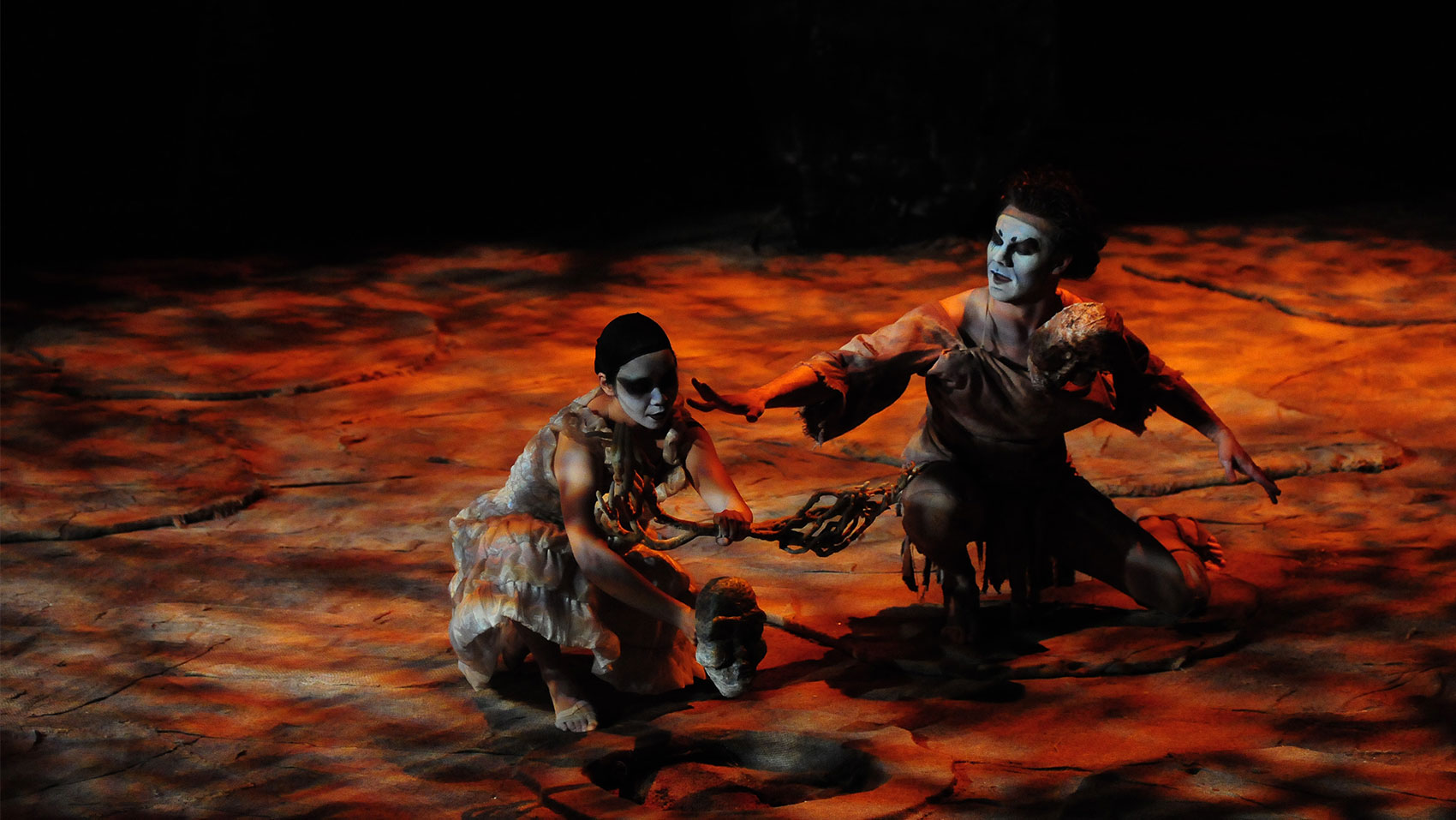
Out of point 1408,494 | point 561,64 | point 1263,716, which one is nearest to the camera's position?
point 1263,716

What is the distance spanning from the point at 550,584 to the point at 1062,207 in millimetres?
1550

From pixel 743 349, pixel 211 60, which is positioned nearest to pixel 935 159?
pixel 743 349

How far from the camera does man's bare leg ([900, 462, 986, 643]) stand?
3.72 meters

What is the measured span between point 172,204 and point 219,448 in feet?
16.5

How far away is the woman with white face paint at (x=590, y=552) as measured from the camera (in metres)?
3.37

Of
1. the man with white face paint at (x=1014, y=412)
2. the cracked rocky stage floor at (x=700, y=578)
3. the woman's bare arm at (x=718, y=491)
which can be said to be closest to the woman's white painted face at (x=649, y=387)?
the woman's bare arm at (x=718, y=491)

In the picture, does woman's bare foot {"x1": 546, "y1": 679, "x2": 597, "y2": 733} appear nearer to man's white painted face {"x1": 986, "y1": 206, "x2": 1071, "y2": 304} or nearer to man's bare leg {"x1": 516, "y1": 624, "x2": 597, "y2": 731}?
man's bare leg {"x1": 516, "y1": 624, "x2": 597, "y2": 731}

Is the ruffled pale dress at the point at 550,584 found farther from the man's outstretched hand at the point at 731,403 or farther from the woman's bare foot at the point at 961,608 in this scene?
the woman's bare foot at the point at 961,608

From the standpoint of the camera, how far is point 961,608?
3.88 meters

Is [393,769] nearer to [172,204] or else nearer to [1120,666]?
[1120,666]

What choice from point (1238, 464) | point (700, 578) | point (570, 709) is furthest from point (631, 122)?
point (570, 709)

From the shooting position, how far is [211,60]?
9859 millimetres

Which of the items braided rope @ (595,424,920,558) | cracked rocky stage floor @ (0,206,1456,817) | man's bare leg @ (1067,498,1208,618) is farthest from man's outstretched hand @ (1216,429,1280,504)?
braided rope @ (595,424,920,558)

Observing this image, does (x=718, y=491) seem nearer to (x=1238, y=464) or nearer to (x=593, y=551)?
(x=593, y=551)
